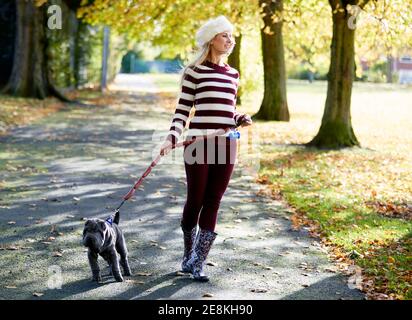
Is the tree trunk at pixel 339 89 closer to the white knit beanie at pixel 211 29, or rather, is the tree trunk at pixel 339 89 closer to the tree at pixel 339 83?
the tree at pixel 339 83

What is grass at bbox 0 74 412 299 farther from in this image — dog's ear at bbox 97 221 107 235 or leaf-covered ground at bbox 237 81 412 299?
dog's ear at bbox 97 221 107 235

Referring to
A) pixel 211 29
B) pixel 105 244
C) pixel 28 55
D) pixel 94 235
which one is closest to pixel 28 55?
pixel 28 55

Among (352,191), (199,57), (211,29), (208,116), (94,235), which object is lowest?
(352,191)

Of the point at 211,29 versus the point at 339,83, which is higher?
the point at 211,29

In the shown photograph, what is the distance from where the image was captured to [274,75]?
77.3 feet

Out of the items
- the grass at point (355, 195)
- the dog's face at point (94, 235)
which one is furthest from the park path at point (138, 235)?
the dog's face at point (94, 235)

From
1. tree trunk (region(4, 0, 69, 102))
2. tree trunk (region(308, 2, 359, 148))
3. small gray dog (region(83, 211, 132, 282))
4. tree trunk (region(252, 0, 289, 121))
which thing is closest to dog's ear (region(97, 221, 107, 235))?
small gray dog (region(83, 211, 132, 282))

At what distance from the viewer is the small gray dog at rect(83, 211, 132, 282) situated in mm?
5297

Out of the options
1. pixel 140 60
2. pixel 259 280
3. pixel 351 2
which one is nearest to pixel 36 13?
pixel 351 2

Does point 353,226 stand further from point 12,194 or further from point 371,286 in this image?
point 12,194

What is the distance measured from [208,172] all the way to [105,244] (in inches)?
40.9

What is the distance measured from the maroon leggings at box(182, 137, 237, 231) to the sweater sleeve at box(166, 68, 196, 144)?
155 mm

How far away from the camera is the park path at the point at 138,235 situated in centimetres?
568

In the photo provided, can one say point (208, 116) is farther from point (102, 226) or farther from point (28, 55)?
point (28, 55)
